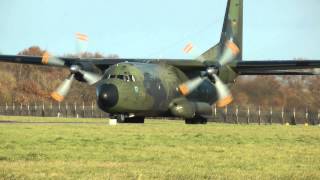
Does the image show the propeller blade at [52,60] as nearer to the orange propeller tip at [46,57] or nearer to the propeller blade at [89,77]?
the orange propeller tip at [46,57]

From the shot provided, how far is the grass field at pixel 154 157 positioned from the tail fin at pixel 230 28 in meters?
25.4

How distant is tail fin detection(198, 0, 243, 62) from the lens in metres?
52.1

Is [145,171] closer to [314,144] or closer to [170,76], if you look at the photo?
[314,144]

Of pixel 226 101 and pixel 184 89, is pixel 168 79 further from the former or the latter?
pixel 226 101

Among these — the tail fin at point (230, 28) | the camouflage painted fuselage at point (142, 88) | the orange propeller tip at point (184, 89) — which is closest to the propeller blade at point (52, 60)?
the camouflage painted fuselage at point (142, 88)

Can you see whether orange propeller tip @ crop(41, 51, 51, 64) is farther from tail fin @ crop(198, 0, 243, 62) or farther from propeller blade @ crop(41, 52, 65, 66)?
tail fin @ crop(198, 0, 243, 62)

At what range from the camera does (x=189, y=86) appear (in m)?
47.8

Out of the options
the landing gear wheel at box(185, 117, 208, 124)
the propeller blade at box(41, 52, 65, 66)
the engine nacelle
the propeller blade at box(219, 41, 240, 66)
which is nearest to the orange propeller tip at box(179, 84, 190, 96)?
the engine nacelle

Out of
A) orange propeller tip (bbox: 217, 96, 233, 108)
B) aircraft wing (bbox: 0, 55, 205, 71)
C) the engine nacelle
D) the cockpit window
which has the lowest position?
the engine nacelle

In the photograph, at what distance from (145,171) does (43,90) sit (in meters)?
89.9

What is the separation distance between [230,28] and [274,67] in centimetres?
807

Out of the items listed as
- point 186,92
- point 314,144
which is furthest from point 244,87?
point 314,144

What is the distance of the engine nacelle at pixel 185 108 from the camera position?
45.9m

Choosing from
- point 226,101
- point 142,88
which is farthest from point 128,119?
point 226,101
